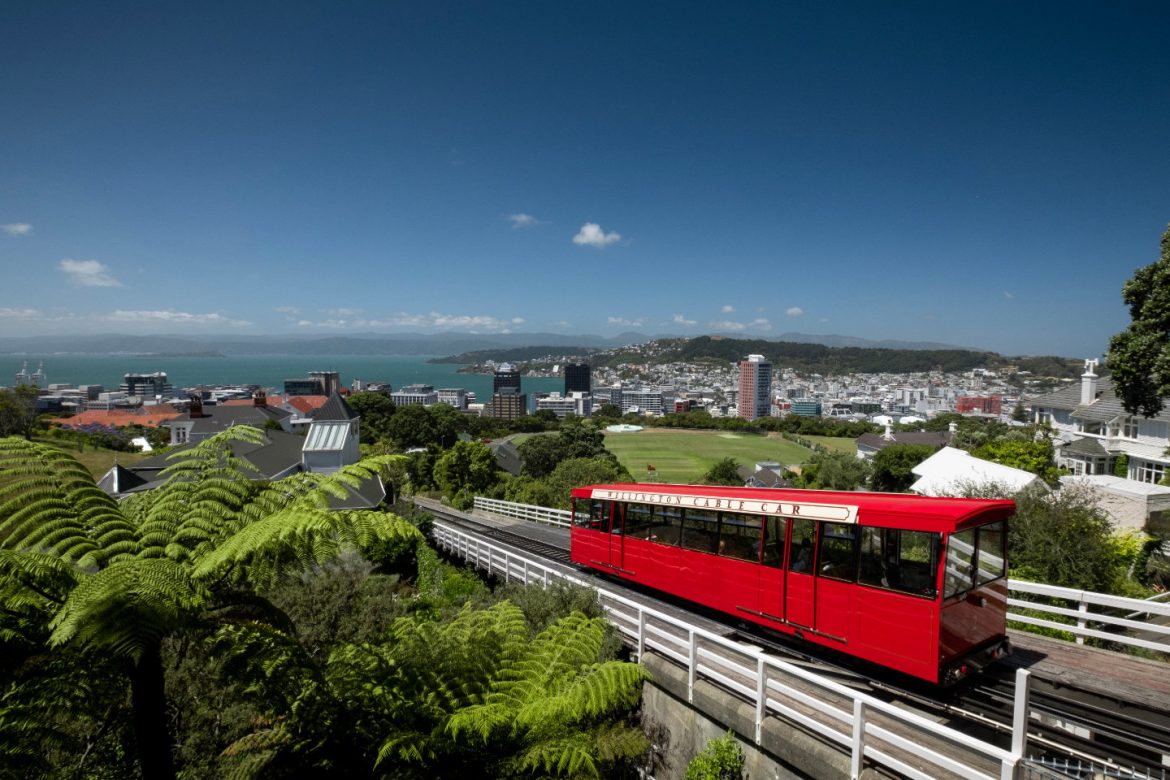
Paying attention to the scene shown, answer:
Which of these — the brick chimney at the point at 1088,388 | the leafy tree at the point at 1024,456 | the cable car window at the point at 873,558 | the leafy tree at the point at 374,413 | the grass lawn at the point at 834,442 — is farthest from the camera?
the grass lawn at the point at 834,442

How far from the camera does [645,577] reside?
12.9 meters

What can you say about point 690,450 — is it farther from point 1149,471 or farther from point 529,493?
point 1149,471

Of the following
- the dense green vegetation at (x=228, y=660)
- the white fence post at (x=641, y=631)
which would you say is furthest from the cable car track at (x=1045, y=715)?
the dense green vegetation at (x=228, y=660)

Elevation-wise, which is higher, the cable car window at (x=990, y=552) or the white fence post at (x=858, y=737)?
the cable car window at (x=990, y=552)

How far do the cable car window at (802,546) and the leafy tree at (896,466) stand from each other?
49194 millimetres

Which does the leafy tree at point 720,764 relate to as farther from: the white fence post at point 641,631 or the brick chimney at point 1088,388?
the brick chimney at point 1088,388

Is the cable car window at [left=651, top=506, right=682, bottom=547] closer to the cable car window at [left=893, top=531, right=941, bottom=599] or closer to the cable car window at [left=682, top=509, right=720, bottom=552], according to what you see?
the cable car window at [left=682, top=509, right=720, bottom=552]

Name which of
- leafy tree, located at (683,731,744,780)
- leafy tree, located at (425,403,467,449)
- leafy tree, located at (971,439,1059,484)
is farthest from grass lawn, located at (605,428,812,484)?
leafy tree, located at (683,731,744,780)

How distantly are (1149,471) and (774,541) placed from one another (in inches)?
1495

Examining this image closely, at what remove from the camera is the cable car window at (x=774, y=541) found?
957cm

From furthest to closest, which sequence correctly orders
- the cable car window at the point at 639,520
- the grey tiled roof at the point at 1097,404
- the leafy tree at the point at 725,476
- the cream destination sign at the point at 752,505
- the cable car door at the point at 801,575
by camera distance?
the leafy tree at the point at 725,476
the grey tiled roof at the point at 1097,404
the cable car window at the point at 639,520
the cable car door at the point at 801,575
the cream destination sign at the point at 752,505

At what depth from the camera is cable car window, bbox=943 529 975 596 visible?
7547 mm

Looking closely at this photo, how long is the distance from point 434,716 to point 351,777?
887mm

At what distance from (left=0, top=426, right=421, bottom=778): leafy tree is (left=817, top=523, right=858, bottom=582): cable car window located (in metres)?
6.56
